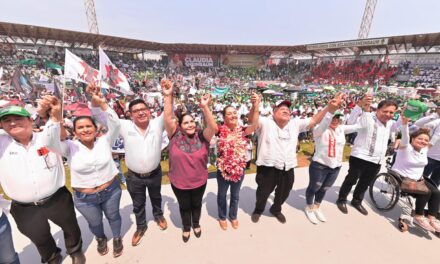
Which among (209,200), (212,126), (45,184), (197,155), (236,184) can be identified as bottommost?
(209,200)

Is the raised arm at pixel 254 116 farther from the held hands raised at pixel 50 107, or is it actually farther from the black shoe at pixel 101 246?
the black shoe at pixel 101 246

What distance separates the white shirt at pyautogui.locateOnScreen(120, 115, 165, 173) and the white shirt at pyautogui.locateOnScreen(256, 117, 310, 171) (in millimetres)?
1259

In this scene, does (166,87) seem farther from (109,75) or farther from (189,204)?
(109,75)

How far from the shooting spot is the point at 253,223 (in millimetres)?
3090

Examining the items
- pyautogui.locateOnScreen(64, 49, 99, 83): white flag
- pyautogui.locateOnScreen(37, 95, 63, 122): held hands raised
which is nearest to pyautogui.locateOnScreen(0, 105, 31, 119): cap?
pyautogui.locateOnScreen(37, 95, 63, 122): held hands raised

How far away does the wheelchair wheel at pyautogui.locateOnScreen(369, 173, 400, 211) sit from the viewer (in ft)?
10.2

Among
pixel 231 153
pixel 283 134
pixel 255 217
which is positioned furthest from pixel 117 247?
pixel 283 134

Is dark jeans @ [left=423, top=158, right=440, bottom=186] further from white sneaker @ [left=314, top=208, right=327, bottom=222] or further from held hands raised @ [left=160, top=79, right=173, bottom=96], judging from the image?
held hands raised @ [left=160, top=79, right=173, bottom=96]

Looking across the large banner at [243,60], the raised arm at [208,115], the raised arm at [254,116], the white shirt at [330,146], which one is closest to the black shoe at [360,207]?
the white shirt at [330,146]

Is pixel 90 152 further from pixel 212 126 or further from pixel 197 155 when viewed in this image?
pixel 212 126

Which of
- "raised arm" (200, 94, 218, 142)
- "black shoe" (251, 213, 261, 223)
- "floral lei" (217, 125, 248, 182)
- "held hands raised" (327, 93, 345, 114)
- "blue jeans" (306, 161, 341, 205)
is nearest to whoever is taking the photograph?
"raised arm" (200, 94, 218, 142)

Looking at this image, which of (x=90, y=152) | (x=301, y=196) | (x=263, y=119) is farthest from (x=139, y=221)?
(x=301, y=196)

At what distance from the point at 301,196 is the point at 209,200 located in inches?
64.2

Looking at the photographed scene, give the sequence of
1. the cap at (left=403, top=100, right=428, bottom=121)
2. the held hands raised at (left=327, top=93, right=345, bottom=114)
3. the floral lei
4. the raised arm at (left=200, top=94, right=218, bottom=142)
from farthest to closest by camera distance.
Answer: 1. the cap at (left=403, top=100, right=428, bottom=121)
2. the floral lei
3. the held hands raised at (left=327, top=93, right=345, bottom=114)
4. the raised arm at (left=200, top=94, right=218, bottom=142)
